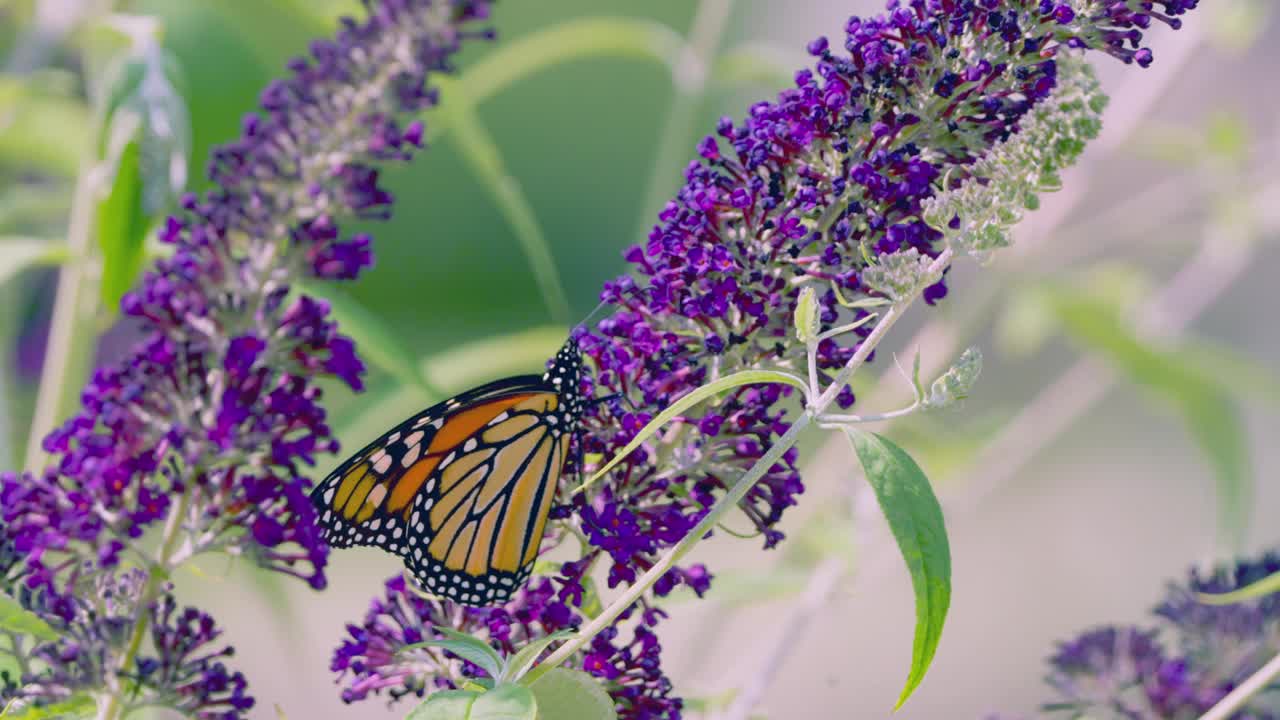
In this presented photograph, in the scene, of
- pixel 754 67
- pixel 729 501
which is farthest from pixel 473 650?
pixel 754 67

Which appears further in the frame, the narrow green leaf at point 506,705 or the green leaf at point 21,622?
the green leaf at point 21,622

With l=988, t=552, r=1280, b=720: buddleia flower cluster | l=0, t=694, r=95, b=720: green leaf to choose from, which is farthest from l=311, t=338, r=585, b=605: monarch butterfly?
l=988, t=552, r=1280, b=720: buddleia flower cluster

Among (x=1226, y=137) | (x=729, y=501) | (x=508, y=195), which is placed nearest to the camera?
(x=729, y=501)

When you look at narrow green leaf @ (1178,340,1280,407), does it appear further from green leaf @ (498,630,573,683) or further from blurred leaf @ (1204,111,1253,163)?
green leaf @ (498,630,573,683)

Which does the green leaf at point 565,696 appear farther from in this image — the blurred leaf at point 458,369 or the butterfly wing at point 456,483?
the blurred leaf at point 458,369

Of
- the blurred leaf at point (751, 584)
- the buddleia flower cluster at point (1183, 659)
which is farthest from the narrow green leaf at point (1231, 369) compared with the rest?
the blurred leaf at point (751, 584)

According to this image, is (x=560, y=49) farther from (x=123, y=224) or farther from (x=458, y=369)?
(x=123, y=224)
